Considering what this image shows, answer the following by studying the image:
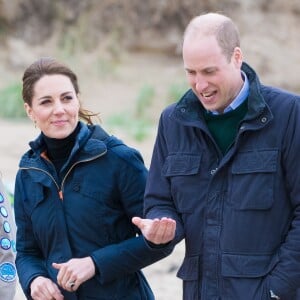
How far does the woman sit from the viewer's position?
10.8 ft

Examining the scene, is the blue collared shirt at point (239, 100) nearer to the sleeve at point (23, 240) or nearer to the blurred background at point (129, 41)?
the sleeve at point (23, 240)

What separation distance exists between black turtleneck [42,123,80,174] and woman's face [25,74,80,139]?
2 cm

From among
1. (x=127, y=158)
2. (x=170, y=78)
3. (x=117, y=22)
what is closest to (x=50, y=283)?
(x=127, y=158)

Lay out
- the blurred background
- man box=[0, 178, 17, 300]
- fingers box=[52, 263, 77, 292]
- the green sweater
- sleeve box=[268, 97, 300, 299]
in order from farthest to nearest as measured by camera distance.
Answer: the blurred background < man box=[0, 178, 17, 300] < fingers box=[52, 263, 77, 292] < the green sweater < sleeve box=[268, 97, 300, 299]

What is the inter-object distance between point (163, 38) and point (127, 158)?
45.1ft

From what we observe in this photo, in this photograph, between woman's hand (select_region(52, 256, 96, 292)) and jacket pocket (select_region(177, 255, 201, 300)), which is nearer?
jacket pocket (select_region(177, 255, 201, 300))

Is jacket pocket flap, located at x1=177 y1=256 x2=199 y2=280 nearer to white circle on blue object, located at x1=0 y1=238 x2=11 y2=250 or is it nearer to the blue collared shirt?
the blue collared shirt

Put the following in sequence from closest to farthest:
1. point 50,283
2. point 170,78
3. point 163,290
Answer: point 50,283 < point 163,290 < point 170,78

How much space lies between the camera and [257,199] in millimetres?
2904

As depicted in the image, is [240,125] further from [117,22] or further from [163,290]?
[117,22]

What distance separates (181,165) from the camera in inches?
119

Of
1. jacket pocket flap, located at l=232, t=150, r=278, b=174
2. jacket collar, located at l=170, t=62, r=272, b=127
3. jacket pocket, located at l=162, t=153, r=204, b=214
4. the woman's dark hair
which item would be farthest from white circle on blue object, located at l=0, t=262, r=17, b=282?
jacket pocket flap, located at l=232, t=150, r=278, b=174

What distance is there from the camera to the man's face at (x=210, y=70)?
2.90 meters

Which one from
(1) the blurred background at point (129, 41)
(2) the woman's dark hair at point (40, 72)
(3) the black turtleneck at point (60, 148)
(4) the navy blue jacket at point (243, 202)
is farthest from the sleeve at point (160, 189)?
(1) the blurred background at point (129, 41)
